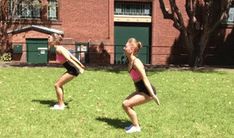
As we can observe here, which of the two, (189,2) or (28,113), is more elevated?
(189,2)

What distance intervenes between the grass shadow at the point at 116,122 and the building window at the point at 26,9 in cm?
1983

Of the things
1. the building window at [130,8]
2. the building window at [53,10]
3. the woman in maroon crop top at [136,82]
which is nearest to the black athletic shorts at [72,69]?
the woman in maroon crop top at [136,82]

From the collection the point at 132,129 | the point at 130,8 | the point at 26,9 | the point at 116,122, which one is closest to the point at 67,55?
the point at 116,122

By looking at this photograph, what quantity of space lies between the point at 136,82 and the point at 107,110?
2155mm

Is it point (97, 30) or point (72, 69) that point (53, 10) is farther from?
point (72, 69)

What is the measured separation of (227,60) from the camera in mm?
31469

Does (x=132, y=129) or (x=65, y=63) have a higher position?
(x=65, y=63)

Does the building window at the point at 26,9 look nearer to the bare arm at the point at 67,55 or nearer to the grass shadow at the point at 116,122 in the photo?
the bare arm at the point at 67,55

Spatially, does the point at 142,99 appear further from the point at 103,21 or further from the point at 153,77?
the point at 103,21

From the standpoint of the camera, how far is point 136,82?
8.11 metres

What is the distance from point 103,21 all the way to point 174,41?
488cm

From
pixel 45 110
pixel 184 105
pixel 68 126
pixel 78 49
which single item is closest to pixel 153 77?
pixel 184 105

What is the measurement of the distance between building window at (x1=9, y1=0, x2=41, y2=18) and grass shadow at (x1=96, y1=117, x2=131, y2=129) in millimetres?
19834

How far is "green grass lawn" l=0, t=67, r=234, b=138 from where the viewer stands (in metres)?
8.20
